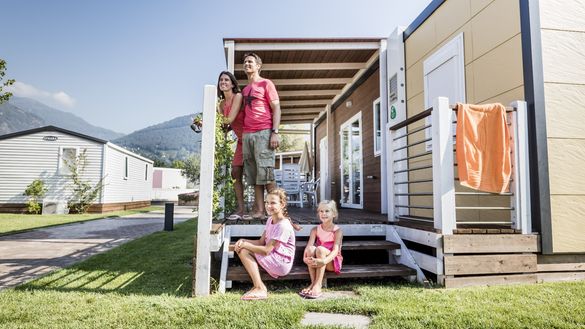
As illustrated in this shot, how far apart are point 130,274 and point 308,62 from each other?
4.20 meters

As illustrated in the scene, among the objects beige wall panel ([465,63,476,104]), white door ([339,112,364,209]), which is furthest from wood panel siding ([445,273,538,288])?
white door ([339,112,364,209])

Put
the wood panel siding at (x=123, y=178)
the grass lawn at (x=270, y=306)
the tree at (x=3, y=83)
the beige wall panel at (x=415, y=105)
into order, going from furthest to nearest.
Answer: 1. the wood panel siding at (x=123, y=178)
2. the tree at (x=3, y=83)
3. the beige wall panel at (x=415, y=105)
4. the grass lawn at (x=270, y=306)

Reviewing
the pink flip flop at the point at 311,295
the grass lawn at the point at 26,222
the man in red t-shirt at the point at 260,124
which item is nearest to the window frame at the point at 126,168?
the grass lawn at the point at 26,222

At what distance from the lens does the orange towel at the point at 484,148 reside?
2.80 meters

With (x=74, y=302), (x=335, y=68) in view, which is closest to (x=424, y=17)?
(x=335, y=68)

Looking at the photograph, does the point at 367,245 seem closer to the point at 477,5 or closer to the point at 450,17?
the point at 477,5

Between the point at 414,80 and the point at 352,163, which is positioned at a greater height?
the point at 414,80

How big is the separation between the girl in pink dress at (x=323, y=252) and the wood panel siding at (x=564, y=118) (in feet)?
5.66

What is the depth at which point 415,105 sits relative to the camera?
15.6 feet

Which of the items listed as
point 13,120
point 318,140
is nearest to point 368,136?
point 318,140

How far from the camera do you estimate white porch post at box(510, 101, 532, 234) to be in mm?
2842

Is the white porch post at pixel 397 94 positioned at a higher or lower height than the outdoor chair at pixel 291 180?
higher

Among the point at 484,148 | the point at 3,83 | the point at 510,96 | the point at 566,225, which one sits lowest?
the point at 566,225

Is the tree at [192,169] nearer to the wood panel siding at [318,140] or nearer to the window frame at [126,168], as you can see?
the window frame at [126,168]
